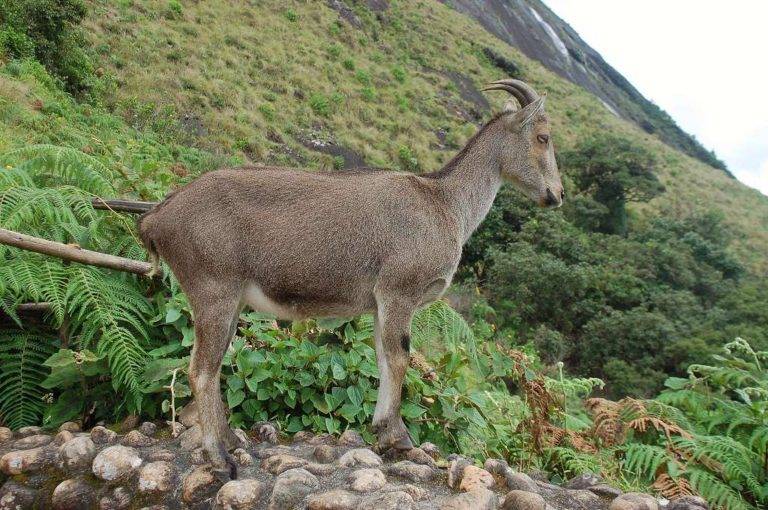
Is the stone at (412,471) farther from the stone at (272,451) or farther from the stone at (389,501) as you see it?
the stone at (272,451)

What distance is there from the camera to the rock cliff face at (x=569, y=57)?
7212 centimetres

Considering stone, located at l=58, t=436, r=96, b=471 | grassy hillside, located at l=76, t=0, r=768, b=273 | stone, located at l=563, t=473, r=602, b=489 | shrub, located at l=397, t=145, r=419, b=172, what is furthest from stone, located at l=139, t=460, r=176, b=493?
shrub, located at l=397, t=145, r=419, b=172

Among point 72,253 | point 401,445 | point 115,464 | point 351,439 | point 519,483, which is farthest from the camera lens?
point 72,253

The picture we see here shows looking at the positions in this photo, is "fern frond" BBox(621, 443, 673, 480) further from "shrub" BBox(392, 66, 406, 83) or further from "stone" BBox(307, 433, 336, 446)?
"shrub" BBox(392, 66, 406, 83)

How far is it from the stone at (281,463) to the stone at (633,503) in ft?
6.49

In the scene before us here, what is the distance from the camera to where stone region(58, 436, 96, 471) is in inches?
148

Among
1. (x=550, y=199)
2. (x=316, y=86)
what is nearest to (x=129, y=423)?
(x=550, y=199)

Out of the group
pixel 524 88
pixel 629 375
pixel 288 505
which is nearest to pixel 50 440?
pixel 288 505

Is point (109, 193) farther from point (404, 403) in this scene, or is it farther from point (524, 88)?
point (524, 88)

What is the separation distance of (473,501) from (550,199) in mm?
2752

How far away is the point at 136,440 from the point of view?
4156 mm

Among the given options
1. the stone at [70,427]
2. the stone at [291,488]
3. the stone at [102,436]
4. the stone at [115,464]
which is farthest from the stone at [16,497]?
the stone at [291,488]

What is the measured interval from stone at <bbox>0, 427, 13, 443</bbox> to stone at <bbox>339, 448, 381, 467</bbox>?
2.35 metres

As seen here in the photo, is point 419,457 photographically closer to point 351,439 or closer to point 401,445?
point 401,445
